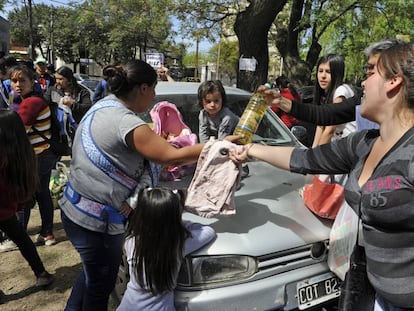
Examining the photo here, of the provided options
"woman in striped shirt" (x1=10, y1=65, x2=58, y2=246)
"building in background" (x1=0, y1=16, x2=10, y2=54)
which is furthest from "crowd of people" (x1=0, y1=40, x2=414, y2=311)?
"building in background" (x1=0, y1=16, x2=10, y2=54)

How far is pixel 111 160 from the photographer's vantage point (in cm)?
198

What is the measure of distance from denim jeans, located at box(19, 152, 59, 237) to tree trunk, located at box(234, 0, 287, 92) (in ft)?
21.5

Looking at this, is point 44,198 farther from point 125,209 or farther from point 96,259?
point 125,209

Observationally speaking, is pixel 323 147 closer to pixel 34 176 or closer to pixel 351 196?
pixel 351 196

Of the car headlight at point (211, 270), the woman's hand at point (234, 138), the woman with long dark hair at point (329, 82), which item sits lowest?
the car headlight at point (211, 270)

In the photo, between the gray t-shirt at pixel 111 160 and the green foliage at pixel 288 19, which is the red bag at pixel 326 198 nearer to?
the gray t-shirt at pixel 111 160

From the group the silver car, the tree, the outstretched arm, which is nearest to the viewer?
the silver car

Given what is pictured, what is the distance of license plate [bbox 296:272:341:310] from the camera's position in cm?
214

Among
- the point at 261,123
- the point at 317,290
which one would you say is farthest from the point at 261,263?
the point at 261,123

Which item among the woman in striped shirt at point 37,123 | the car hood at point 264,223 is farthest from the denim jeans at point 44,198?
the car hood at point 264,223

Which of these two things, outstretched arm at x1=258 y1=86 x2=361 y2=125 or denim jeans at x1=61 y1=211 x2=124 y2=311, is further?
outstretched arm at x1=258 y1=86 x2=361 y2=125

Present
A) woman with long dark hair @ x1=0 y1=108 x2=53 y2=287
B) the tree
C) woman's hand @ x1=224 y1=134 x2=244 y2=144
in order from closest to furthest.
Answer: woman's hand @ x1=224 y1=134 x2=244 y2=144, woman with long dark hair @ x1=0 y1=108 x2=53 y2=287, the tree

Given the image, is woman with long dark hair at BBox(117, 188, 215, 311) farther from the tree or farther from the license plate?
the tree

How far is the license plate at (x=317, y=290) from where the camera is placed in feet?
7.03
